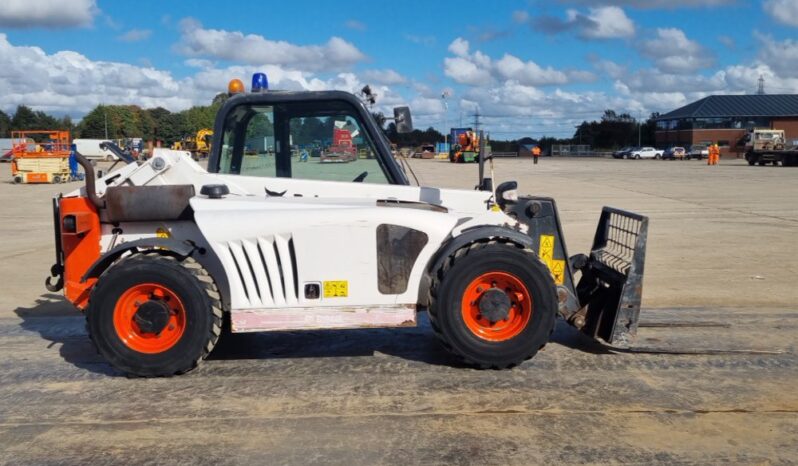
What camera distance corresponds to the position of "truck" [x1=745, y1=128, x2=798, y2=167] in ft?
174

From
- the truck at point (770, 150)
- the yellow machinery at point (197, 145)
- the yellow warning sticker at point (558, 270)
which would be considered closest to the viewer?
the yellow warning sticker at point (558, 270)

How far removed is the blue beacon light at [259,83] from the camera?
→ 6.36 m

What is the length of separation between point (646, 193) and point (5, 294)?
72.8 ft

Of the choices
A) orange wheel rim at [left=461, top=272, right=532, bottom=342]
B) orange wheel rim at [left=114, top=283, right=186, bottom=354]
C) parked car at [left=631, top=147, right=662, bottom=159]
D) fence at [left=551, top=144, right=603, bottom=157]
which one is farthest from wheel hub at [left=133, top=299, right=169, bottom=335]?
fence at [left=551, top=144, right=603, bottom=157]

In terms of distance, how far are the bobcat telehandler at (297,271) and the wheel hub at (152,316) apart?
0.01 metres

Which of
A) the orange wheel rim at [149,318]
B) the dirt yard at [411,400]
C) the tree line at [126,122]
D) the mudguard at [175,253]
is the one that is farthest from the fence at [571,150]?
the orange wheel rim at [149,318]

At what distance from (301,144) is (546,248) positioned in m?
2.24

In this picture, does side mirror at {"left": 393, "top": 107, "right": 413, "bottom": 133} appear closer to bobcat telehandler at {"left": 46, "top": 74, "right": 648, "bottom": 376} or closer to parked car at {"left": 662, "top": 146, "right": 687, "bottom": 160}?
bobcat telehandler at {"left": 46, "top": 74, "right": 648, "bottom": 376}

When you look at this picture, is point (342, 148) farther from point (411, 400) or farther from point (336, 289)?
point (411, 400)

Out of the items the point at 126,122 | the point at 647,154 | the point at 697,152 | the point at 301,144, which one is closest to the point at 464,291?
the point at 301,144

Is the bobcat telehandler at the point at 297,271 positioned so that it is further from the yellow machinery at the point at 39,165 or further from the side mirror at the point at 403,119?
the yellow machinery at the point at 39,165

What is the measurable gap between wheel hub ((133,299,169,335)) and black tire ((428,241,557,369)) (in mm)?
1994

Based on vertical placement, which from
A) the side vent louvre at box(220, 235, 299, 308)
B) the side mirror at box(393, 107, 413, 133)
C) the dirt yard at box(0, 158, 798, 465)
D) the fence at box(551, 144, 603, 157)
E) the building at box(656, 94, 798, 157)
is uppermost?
the building at box(656, 94, 798, 157)

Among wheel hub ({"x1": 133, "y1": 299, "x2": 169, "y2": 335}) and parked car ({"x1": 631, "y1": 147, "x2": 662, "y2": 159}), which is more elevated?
parked car ({"x1": 631, "y1": 147, "x2": 662, "y2": 159})
